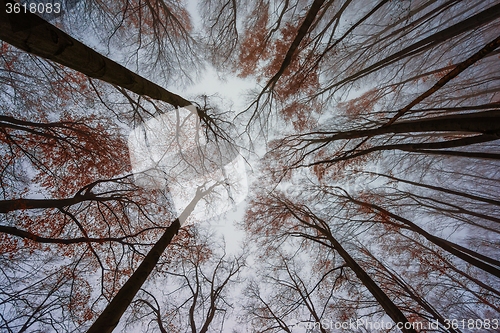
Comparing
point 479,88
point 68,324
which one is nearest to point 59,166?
point 68,324

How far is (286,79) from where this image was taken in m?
5.70

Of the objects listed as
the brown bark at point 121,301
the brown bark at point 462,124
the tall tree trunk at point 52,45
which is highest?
the brown bark at point 462,124

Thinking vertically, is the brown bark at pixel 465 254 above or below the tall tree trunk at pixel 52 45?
above

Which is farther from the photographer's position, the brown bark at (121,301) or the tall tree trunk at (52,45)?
the brown bark at (121,301)

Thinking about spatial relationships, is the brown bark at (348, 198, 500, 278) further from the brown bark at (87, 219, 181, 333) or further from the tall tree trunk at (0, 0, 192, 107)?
the tall tree trunk at (0, 0, 192, 107)

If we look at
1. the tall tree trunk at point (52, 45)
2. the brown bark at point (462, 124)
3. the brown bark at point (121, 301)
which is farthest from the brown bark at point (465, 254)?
the tall tree trunk at point (52, 45)

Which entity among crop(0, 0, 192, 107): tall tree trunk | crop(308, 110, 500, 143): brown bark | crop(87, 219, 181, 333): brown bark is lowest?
crop(87, 219, 181, 333): brown bark

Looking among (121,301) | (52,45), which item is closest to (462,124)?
(52,45)

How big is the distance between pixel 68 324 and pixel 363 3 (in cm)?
1180

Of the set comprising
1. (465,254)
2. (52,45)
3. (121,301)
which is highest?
(465,254)

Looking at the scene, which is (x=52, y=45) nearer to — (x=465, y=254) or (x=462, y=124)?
(x=462, y=124)

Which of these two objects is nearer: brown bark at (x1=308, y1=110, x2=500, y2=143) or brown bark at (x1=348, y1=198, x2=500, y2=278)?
brown bark at (x1=308, y1=110, x2=500, y2=143)

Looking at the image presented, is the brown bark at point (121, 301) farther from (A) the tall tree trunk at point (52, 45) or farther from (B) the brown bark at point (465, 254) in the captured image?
(B) the brown bark at point (465, 254)

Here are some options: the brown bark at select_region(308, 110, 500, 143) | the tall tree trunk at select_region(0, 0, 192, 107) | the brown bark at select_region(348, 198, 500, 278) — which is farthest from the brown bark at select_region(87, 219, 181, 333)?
the brown bark at select_region(348, 198, 500, 278)
